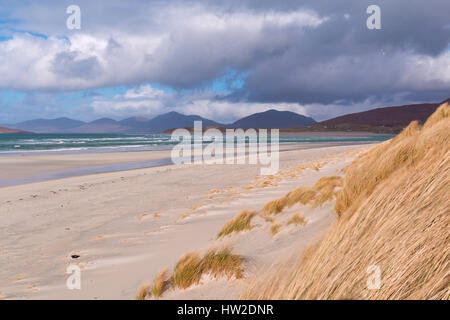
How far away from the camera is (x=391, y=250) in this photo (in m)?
2.12

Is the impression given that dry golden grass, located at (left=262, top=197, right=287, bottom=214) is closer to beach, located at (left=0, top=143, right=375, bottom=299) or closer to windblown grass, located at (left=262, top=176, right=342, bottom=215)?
windblown grass, located at (left=262, top=176, right=342, bottom=215)

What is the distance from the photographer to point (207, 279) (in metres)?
3.27

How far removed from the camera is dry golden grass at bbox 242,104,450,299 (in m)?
1.91

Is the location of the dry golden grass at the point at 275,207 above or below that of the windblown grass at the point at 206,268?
above

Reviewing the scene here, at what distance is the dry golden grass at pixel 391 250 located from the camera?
1.91m

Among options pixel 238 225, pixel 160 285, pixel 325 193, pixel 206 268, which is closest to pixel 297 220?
pixel 238 225

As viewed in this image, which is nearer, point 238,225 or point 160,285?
point 160,285

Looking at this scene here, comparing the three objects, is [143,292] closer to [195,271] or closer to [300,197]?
[195,271]

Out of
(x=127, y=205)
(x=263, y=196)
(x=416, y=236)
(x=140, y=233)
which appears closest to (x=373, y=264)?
(x=416, y=236)

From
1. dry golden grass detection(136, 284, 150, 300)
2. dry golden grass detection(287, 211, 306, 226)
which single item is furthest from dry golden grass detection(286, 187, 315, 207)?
dry golden grass detection(136, 284, 150, 300)

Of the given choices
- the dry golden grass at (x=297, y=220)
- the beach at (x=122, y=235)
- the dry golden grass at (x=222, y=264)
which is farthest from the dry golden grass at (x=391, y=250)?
the dry golden grass at (x=297, y=220)

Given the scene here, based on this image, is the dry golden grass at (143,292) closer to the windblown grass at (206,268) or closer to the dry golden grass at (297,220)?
the windblown grass at (206,268)
